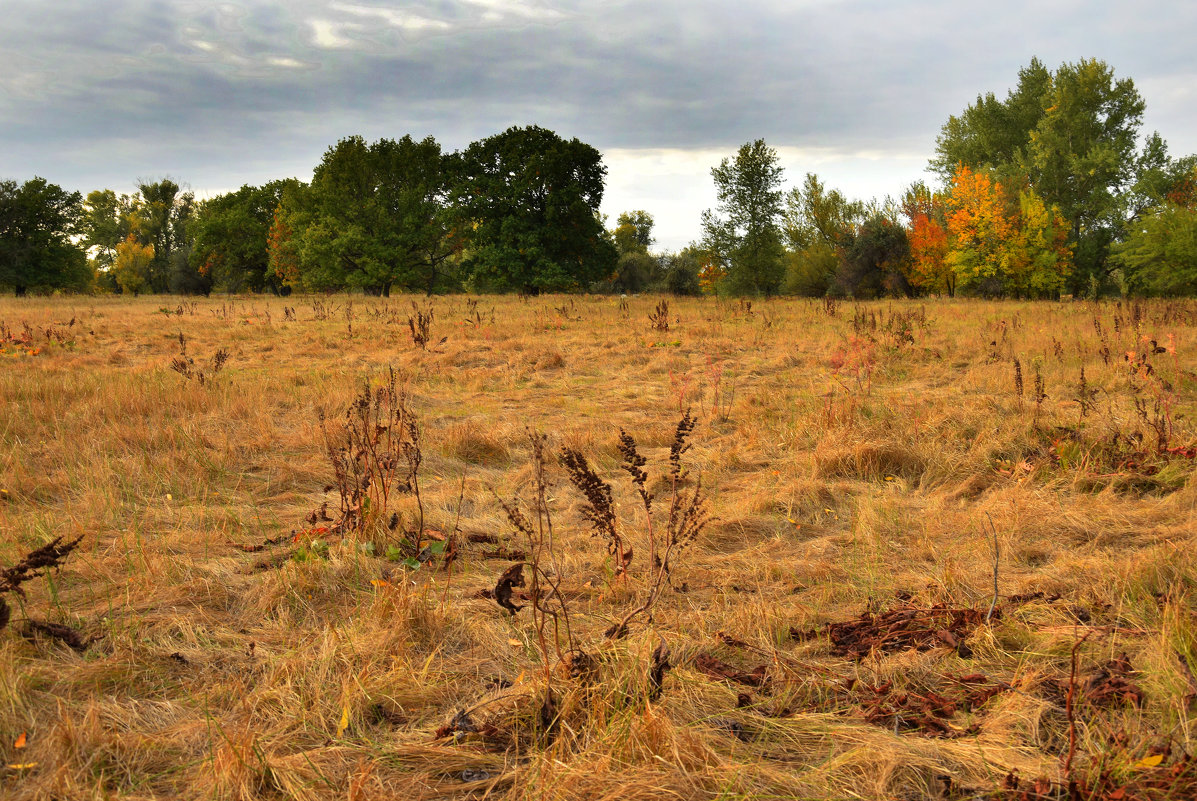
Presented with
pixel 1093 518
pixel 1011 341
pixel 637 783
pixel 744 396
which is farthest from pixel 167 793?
pixel 1011 341

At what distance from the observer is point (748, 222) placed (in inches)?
1328

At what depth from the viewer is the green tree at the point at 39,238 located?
37062mm

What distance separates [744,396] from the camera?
7734 mm

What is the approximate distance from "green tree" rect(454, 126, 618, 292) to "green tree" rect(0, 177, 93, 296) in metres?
26.0

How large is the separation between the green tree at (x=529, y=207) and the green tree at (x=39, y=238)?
85.4 feet

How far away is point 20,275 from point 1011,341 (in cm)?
4629

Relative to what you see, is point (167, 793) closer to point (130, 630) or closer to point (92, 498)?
point (130, 630)

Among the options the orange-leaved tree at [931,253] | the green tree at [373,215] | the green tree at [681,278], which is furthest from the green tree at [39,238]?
the orange-leaved tree at [931,253]

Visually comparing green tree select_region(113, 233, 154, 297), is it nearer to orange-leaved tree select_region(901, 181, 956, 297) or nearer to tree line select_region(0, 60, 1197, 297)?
tree line select_region(0, 60, 1197, 297)

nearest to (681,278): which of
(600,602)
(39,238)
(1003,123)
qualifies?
(1003,123)

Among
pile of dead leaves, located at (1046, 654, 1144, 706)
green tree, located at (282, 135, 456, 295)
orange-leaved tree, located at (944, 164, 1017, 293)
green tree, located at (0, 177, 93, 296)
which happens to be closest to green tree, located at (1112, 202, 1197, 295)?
orange-leaved tree, located at (944, 164, 1017, 293)

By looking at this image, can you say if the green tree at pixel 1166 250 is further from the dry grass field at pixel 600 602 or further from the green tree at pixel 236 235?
the green tree at pixel 236 235

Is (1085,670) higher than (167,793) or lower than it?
higher

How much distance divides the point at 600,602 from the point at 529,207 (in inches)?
1118
